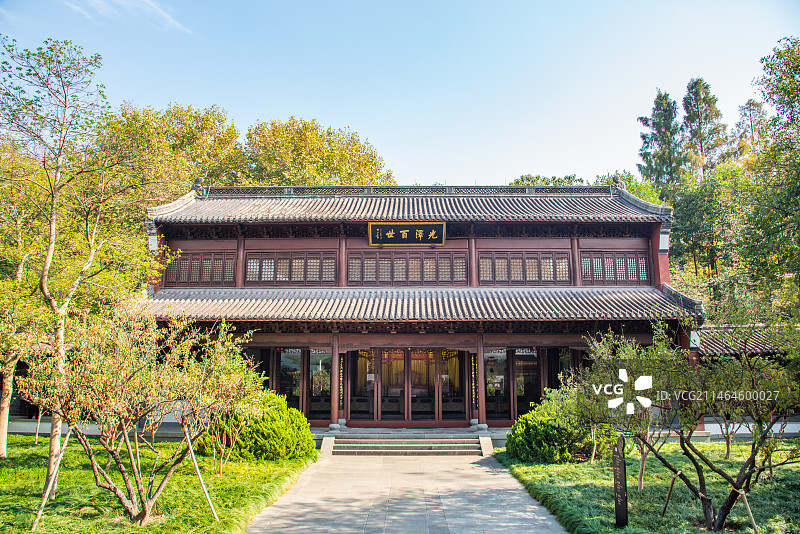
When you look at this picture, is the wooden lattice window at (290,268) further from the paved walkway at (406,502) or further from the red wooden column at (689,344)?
the red wooden column at (689,344)

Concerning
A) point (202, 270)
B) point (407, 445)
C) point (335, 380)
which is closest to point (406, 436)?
point (407, 445)

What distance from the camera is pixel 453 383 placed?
54.1 ft

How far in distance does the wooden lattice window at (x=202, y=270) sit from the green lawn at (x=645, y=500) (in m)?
11.2

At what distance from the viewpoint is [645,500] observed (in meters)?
8.58

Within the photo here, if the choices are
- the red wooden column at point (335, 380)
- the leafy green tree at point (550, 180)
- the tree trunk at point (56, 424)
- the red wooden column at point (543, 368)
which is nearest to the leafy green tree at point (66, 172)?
the tree trunk at point (56, 424)

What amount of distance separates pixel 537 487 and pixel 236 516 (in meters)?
5.51

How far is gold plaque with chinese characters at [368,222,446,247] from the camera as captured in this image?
653 inches

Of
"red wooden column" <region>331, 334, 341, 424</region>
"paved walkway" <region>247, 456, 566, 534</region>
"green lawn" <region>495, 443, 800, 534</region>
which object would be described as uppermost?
"red wooden column" <region>331, 334, 341, 424</region>

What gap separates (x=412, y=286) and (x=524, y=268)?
154 inches

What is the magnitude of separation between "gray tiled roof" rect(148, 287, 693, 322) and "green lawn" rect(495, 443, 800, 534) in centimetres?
460

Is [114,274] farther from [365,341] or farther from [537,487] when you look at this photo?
[537,487]

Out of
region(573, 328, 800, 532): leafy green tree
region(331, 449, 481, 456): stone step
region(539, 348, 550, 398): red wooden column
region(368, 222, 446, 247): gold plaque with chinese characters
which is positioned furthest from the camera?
region(368, 222, 446, 247): gold plaque with chinese characters

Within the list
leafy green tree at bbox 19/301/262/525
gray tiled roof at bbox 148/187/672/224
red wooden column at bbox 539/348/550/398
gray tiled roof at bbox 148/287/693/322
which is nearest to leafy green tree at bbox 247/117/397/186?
gray tiled roof at bbox 148/187/672/224

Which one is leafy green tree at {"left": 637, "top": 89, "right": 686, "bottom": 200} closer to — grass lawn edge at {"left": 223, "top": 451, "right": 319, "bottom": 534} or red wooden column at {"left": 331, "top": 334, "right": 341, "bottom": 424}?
red wooden column at {"left": 331, "top": 334, "right": 341, "bottom": 424}
